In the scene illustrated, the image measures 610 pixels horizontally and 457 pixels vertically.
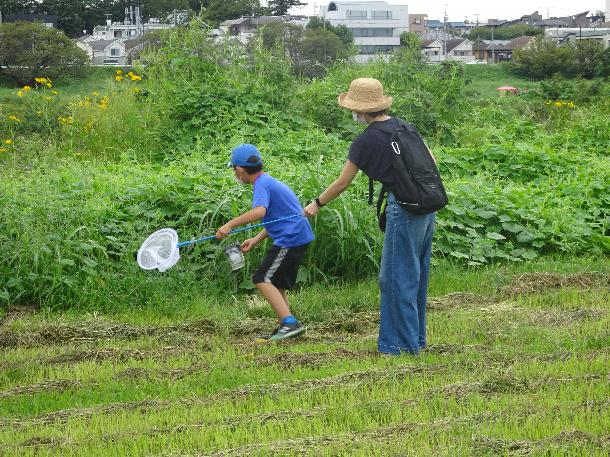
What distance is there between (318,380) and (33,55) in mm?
50307

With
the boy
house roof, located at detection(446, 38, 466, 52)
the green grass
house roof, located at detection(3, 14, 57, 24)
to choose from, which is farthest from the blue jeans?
house roof, located at detection(446, 38, 466, 52)

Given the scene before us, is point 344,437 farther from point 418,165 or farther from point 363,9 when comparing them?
point 363,9

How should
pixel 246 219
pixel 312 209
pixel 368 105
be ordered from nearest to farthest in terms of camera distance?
pixel 368 105 → pixel 312 209 → pixel 246 219

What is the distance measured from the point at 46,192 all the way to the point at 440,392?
5.17 m

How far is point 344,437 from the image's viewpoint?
17.2 feet

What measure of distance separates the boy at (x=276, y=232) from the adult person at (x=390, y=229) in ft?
2.26

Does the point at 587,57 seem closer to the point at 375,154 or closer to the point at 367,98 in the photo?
the point at 367,98

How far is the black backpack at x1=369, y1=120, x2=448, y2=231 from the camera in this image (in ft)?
22.2

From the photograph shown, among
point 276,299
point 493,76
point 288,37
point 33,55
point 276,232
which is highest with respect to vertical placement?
point 288,37

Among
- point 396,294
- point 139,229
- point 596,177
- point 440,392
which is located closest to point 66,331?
point 139,229

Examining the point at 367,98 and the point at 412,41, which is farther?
the point at 412,41

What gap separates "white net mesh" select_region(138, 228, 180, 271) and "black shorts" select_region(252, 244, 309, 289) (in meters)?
0.69

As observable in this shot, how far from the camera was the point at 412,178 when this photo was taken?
680cm

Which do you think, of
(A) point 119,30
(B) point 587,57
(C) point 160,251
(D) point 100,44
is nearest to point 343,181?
(C) point 160,251
